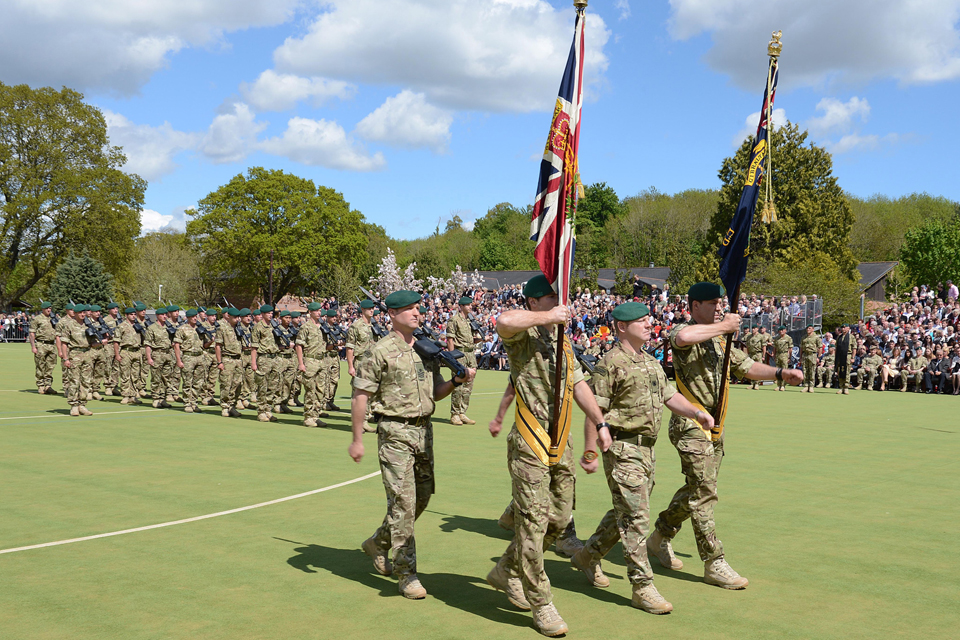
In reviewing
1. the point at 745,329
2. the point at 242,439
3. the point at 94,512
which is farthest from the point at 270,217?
the point at 94,512

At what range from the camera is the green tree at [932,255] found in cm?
6612

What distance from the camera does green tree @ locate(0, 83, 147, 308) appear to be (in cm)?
5206

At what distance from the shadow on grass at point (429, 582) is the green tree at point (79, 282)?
2091 inches

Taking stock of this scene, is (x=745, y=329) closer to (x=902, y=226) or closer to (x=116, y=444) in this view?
(x=116, y=444)

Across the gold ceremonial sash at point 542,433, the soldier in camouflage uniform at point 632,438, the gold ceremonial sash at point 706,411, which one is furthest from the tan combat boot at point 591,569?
the gold ceremonial sash at point 706,411

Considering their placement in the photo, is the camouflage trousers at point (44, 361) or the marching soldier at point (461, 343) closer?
the marching soldier at point (461, 343)

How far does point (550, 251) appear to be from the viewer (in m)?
5.25

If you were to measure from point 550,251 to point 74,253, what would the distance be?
58.2m

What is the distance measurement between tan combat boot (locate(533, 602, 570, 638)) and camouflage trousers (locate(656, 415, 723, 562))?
1499 millimetres

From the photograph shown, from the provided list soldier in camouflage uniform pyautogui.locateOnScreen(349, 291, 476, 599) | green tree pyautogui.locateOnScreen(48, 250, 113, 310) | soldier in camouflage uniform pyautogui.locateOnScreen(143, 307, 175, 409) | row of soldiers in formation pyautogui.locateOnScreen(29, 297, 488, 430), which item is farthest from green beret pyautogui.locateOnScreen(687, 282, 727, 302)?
green tree pyautogui.locateOnScreen(48, 250, 113, 310)

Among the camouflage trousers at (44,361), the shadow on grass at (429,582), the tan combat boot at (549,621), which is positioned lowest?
the shadow on grass at (429,582)

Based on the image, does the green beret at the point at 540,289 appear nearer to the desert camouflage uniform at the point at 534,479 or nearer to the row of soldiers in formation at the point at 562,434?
the row of soldiers in formation at the point at 562,434

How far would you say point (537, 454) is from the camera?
4.94m

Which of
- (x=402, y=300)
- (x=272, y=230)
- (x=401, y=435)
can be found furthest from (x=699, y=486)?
(x=272, y=230)
